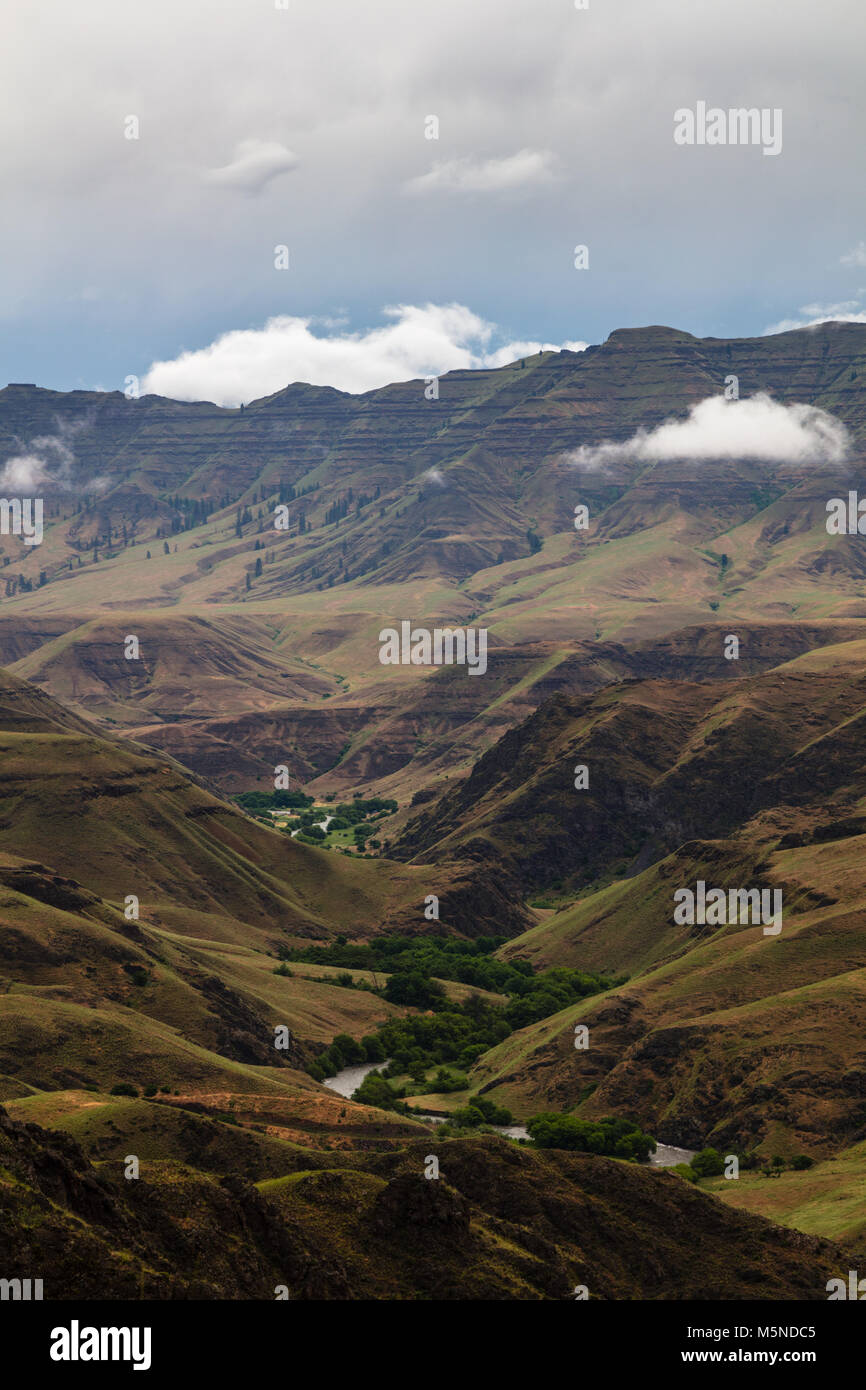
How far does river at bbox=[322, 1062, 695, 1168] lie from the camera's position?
131 m

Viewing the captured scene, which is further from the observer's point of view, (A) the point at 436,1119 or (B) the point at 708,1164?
(A) the point at 436,1119

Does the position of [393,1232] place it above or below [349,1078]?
below

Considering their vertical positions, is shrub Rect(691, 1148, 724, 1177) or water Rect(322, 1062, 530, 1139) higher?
water Rect(322, 1062, 530, 1139)

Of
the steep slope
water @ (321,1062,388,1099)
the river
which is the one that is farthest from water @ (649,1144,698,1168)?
the steep slope

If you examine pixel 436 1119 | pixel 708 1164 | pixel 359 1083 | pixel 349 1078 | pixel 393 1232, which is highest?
pixel 349 1078

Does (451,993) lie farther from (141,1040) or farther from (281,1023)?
(141,1040)

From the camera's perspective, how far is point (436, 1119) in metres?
144

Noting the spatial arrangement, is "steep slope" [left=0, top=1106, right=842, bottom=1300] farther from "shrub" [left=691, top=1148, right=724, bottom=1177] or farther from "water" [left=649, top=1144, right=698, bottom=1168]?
"water" [left=649, top=1144, right=698, bottom=1168]

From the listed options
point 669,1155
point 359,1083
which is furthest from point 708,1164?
point 359,1083

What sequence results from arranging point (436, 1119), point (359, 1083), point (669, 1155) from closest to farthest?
point (669, 1155)
point (436, 1119)
point (359, 1083)

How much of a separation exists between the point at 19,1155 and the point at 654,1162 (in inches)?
2861

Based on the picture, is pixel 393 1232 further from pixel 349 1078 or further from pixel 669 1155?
pixel 349 1078

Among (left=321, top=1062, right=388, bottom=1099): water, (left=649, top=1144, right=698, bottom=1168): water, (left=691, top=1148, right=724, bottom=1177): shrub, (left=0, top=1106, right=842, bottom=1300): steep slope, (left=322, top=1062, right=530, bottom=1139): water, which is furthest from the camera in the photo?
(left=321, top=1062, right=388, bottom=1099): water

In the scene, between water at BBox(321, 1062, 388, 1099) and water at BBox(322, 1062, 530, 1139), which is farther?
water at BBox(321, 1062, 388, 1099)
